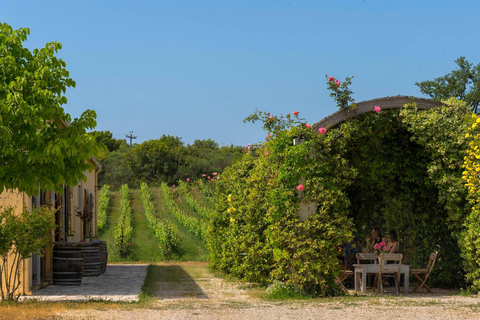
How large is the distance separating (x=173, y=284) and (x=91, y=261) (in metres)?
2.46

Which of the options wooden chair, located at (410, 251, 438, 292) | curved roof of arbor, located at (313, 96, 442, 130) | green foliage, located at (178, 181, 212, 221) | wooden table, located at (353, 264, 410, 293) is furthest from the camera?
green foliage, located at (178, 181, 212, 221)

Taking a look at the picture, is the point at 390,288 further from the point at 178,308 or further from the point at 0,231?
the point at 0,231

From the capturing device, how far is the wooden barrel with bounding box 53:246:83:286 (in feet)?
36.8

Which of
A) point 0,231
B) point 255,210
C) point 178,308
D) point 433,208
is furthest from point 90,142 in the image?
point 433,208

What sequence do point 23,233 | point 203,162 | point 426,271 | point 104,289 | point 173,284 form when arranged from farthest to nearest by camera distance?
point 203,162
point 173,284
point 104,289
point 426,271
point 23,233

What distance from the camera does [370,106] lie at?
9.51 meters

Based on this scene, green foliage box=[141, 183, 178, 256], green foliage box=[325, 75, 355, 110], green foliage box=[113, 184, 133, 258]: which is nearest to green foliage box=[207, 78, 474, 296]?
green foliage box=[325, 75, 355, 110]

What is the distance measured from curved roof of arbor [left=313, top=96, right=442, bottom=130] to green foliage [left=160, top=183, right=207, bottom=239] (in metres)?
10.7

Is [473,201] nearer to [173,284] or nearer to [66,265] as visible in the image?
[173,284]

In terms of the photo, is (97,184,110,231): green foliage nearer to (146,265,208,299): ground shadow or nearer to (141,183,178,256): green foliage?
(141,183,178,256): green foliage

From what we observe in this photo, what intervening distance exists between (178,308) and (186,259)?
12656 millimetres

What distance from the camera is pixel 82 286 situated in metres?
11.5

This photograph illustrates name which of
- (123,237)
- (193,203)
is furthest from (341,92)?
(193,203)

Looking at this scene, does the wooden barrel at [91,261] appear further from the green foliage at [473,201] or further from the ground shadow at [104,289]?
the green foliage at [473,201]
